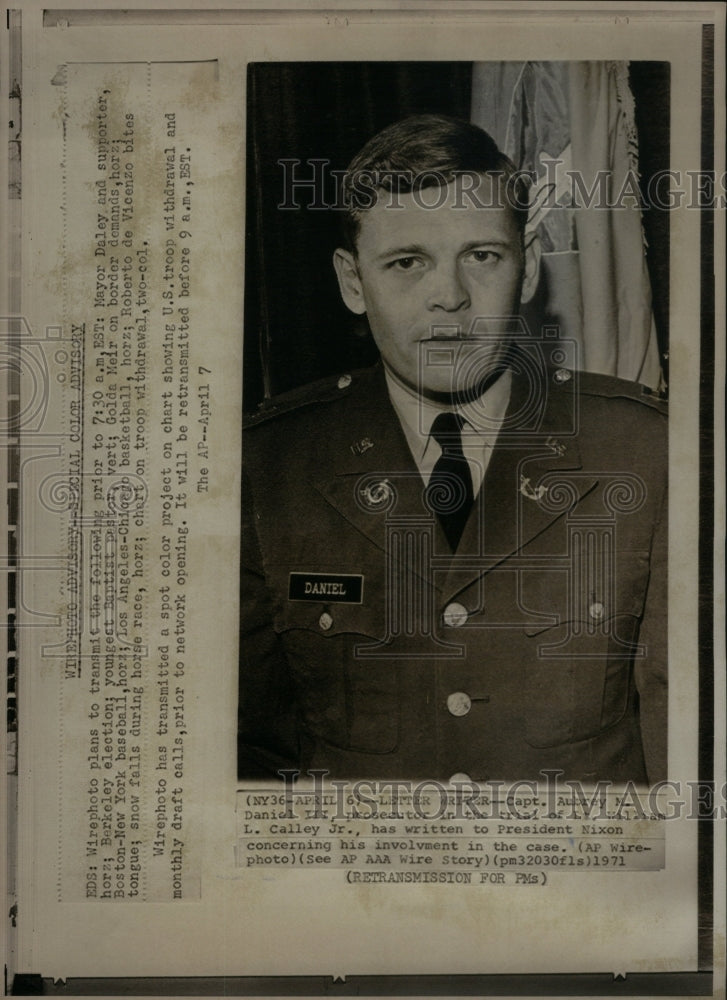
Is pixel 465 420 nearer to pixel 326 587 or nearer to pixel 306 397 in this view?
pixel 306 397

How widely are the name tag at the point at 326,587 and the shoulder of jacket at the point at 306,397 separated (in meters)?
0.37

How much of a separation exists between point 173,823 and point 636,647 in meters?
1.13

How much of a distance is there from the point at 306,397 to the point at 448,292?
41cm

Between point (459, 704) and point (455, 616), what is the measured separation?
20 cm

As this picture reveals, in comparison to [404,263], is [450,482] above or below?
below

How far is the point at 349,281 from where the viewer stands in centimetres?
193

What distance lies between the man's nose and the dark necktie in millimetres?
249

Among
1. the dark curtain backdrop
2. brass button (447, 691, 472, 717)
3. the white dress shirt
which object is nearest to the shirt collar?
the white dress shirt

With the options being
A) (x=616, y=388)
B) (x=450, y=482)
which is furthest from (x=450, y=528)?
(x=616, y=388)

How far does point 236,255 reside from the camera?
193 cm

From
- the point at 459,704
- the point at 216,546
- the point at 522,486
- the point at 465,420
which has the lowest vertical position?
the point at 459,704

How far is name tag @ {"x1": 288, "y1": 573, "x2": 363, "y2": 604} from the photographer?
1893 mm

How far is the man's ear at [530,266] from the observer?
191 cm

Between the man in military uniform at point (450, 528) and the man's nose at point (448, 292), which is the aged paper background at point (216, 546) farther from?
the man's nose at point (448, 292)
